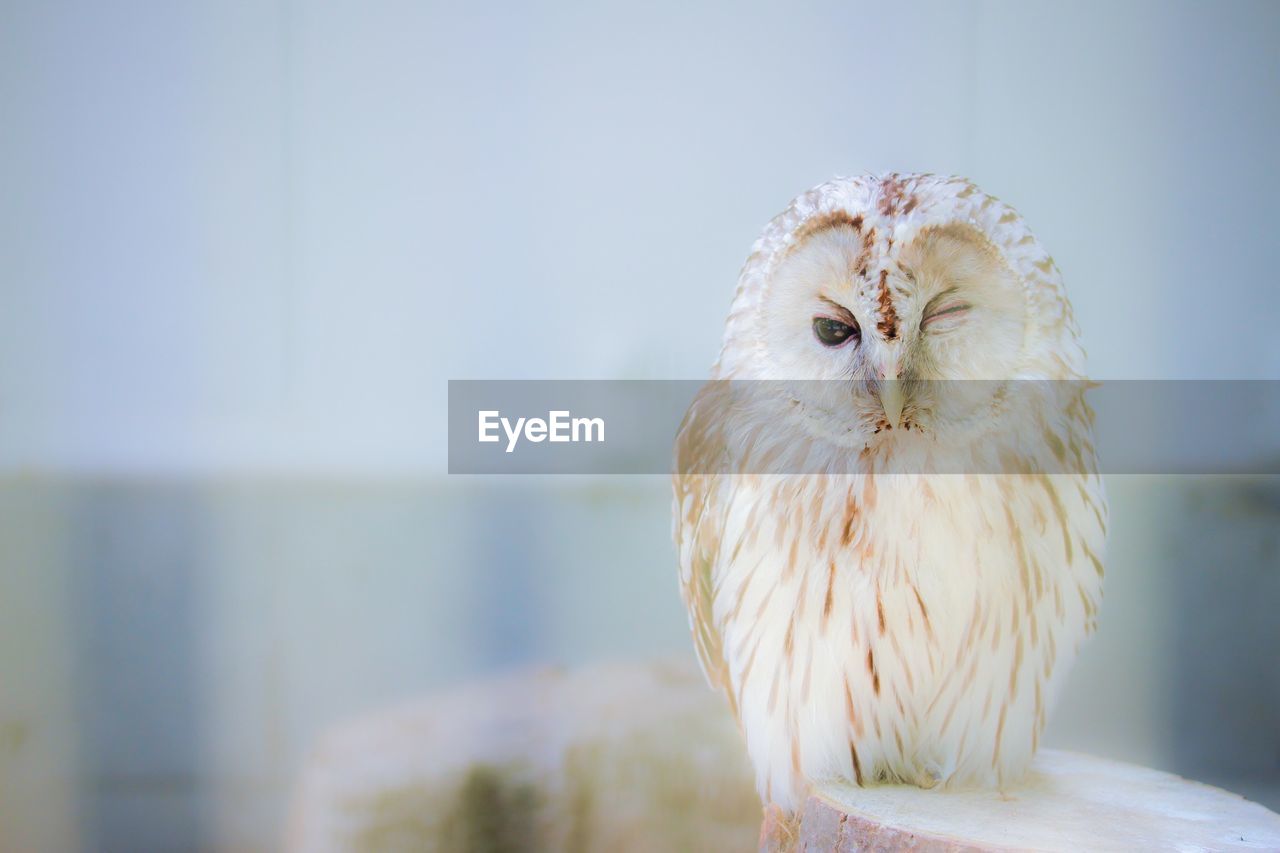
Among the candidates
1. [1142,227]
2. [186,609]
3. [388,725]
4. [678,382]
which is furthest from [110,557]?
[1142,227]

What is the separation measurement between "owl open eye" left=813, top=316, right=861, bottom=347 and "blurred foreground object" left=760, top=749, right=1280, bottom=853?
0.50m

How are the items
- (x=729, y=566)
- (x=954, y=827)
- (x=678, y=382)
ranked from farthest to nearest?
(x=678, y=382)
(x=729, y=566)
(x=954, y=827)

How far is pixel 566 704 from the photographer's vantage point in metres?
1.24

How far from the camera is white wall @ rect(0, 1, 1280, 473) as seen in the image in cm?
117

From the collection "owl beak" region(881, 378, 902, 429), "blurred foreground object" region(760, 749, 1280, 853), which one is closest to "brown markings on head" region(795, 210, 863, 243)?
"owl beak" region(881, 378, 902, 429)

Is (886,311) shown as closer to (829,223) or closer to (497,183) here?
(829,223)

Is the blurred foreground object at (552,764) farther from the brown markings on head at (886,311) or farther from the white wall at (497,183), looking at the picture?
the brown markings on head at (886,311)

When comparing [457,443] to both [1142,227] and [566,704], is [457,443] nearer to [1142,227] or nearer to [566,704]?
[566,704]

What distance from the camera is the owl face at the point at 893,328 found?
0.93m

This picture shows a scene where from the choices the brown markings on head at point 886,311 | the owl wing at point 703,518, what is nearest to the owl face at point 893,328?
the brown markings on head at point 886,311

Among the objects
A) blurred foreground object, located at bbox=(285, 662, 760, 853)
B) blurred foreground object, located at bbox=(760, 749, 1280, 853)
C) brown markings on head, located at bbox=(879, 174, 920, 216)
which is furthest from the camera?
blurred foreground object, located at bbox=(285, 662, 760, 853)

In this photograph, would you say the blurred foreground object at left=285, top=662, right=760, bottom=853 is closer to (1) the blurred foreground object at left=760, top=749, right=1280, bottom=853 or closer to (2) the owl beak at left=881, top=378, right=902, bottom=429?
(1) the blurred foreground object at left=760, top=749, right=1280, bottom=853

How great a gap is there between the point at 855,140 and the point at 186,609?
1.16m

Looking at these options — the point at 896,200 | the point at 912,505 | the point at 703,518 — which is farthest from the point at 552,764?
the point at 896,200
